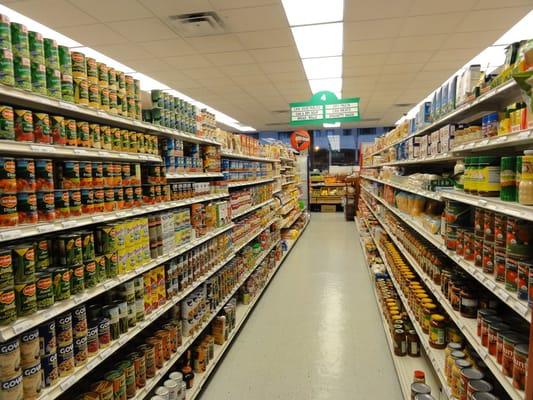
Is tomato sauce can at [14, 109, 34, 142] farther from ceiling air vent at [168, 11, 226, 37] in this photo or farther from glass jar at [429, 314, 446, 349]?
ceiling air vent at [168, 11, 226, 37]

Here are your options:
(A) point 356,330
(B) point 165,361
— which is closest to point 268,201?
(A) point 356,330

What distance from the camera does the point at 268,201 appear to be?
595 cm

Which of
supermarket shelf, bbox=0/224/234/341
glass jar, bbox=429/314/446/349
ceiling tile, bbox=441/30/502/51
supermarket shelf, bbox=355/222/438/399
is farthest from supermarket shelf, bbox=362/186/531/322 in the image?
ceiling tile, bbox=441/30/502/51

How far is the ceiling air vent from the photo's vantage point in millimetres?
4023

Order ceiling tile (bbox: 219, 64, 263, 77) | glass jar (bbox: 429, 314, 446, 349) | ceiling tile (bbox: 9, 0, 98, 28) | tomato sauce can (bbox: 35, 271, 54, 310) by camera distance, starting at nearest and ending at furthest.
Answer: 1. tomato sauce can (bbox: 35, 271, 54, 310)
2. glass jar (bbox: 429, 314, 446, 349)
3. ceiling tile (bbox: 9, 0, 98, 28)
4. ceiling tile (bbox: 219, 64, 263, 77)

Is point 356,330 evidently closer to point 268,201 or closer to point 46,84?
point 268,201

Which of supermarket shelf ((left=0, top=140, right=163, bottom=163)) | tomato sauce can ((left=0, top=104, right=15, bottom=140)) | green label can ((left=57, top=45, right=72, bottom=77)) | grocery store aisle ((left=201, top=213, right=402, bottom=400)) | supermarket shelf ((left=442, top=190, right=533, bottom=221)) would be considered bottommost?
grocery store aisle ((left=201, top=213, right=402, bottom=400))

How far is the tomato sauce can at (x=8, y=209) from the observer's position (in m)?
1.32

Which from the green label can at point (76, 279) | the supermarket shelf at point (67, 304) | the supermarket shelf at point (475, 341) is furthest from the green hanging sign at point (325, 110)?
the green label can at point (76, 279)

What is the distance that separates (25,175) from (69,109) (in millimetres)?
368

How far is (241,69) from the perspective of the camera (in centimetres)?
622

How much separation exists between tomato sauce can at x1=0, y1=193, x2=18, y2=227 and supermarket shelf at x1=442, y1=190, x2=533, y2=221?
188cm

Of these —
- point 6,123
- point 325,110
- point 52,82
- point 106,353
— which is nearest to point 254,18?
point 52,82

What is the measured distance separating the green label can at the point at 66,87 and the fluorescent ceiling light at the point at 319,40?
3.50 meters
